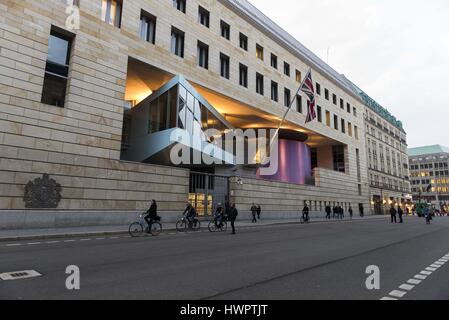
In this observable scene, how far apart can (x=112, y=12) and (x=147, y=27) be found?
309cm

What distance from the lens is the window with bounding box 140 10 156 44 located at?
23.3 meters

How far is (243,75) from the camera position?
106ft

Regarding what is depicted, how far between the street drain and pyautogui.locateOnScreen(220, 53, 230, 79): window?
26.4m

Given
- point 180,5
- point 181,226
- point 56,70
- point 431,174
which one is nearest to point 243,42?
point 180,5

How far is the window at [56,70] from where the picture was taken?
1711cm

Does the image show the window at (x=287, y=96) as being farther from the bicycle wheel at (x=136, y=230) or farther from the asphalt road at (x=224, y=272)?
the asphalt road at (x=224, y=272)

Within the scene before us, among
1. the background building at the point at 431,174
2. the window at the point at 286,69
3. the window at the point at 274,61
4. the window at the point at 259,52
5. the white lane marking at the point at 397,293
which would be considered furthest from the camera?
the background building at the point at 431,174

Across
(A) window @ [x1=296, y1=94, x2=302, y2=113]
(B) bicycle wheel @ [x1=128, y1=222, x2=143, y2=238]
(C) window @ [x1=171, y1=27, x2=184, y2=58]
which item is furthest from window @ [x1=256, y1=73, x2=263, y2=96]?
(B) bicycle wheel @ [x1=128, y1=222, x2=143, y2=238]

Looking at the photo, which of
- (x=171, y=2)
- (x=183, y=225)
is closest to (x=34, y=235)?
(x=183, y=225)

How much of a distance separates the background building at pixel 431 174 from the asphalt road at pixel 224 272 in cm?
11951

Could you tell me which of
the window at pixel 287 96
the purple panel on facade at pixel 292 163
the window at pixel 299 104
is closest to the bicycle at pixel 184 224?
the purple panel on facade at pixel 292 163

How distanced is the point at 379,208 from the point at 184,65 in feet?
174

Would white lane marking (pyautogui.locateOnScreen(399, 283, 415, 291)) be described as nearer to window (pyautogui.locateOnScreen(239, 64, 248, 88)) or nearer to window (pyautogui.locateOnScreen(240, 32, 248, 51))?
window (pyautogui.locateOnScreen(239, 64, 248, 88))

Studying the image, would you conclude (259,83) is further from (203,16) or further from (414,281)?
(414,281)
